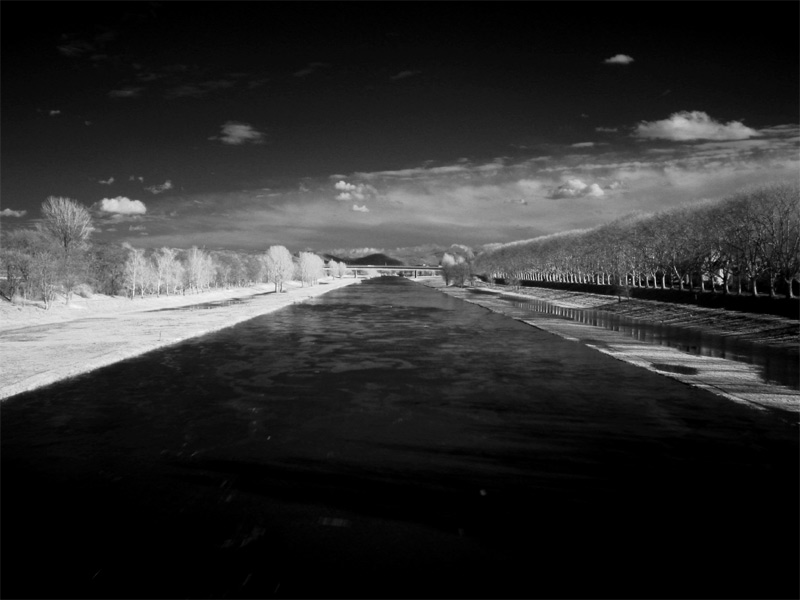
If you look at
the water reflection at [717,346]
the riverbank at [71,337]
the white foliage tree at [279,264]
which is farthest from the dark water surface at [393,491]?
the white foliage tree at [279,264]

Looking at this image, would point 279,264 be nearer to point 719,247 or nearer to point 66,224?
point 66,224

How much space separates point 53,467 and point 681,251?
7836cm

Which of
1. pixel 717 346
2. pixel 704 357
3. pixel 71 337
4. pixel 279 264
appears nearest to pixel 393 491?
pixel 704 357

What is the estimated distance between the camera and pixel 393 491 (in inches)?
420

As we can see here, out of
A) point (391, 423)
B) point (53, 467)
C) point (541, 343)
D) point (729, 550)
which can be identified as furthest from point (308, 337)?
point (729, 550)

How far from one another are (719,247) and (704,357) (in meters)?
42.6

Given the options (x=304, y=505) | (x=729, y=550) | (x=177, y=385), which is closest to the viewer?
(x=729, y=550)

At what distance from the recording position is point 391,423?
52.0ft

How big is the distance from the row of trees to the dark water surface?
4125 cm

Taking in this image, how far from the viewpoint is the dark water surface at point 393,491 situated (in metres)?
7.69

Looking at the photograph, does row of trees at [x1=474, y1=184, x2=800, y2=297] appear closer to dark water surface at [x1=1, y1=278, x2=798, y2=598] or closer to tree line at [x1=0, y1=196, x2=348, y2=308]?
dark water surface at [x1=1, y1=278, x2=798, y2=598]

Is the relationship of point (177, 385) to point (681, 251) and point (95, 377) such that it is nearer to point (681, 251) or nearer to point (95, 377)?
point (95, 377)

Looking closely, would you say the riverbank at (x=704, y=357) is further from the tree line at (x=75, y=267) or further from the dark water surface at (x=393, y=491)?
the tree line at (x=75, y=267)

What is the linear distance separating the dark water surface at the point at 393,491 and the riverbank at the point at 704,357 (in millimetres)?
1638
